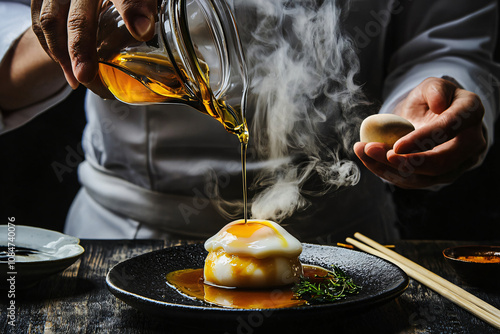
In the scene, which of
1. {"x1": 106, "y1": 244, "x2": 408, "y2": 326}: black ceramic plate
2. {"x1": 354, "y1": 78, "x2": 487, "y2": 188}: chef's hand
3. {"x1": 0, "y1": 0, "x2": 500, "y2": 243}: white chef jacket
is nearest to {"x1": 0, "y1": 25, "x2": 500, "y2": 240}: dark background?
{"x1": 0, "y1": 0, "x2": 500, "y2": 243}: white chef jacket

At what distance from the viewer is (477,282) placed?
1.47 m

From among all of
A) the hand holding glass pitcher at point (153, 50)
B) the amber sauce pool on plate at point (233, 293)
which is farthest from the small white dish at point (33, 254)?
the hand holding glass pitcher at point (153, 50)

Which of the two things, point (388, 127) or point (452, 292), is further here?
point (388, 127)

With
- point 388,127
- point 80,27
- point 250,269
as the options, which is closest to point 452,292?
point 250,269

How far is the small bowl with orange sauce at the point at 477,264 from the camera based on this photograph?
143 cm

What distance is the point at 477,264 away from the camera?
4.71 ft

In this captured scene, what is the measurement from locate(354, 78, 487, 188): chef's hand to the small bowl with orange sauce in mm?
306

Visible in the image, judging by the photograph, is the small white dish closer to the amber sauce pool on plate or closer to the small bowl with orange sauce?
the amber sauce pool on plate

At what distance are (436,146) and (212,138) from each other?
3.02 feet

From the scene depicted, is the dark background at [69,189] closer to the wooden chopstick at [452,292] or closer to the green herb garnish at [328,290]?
the wooden chopstick at [452,292]

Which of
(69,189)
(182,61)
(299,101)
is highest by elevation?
(182,61)

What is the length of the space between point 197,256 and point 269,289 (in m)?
0.37

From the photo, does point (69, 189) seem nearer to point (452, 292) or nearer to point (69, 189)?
point (69, 189)

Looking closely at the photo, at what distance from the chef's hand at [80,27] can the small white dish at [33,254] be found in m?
0.48
